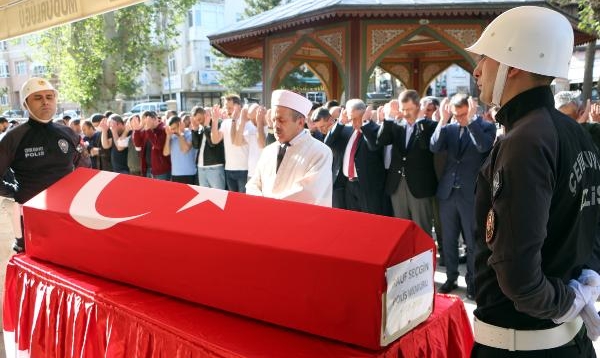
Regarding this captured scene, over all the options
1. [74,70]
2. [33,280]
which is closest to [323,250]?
[33,280]

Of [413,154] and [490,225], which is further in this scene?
[413,154]

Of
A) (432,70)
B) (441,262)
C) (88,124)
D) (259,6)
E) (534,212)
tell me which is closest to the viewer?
(534,212)

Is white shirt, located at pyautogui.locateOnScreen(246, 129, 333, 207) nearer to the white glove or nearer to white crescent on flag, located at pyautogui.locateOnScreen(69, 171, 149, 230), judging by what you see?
white crescent on flag, located at pyautogui.locateOnScreen(69, 171, 149, 230)

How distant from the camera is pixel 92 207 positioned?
2238 mm

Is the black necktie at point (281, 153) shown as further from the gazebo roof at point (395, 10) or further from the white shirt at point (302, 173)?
the gazebo roof at point (395, 10)

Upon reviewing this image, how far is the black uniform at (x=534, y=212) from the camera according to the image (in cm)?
127

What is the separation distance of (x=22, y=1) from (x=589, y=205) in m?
4.50

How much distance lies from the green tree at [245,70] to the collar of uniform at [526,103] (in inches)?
1148

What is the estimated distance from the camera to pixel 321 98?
34.1 metres

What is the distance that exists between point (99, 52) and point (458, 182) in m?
18.7

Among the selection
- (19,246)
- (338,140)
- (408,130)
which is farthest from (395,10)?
(19,246)

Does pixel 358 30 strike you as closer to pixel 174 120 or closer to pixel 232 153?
pixel 174 120

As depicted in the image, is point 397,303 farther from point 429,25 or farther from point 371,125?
point 429,25

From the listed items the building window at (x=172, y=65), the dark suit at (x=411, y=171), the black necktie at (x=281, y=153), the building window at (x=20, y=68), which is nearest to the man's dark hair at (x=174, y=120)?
the dark suit at (x=411, y=171)
